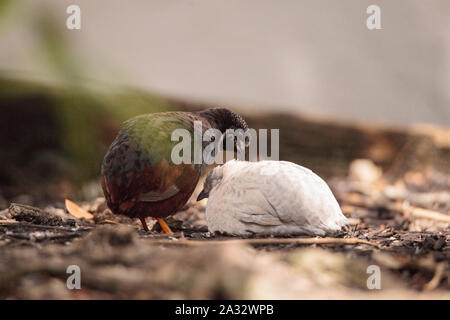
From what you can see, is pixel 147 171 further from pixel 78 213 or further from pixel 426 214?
pixel 426 214

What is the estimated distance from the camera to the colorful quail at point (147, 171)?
1689mm

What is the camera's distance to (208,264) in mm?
1090

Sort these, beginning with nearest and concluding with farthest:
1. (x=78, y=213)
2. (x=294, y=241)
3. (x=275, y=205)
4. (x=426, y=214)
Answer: (x=294, y=241) < (x=275, y=205) < (x=78, y=213) < (x=426, y=214)

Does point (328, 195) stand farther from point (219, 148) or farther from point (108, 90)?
point (108, 90)

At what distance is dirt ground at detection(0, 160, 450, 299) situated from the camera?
3.59 feet

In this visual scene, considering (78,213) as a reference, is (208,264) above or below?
above

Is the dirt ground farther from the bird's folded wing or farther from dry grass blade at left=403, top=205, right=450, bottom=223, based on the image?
dry grass blade at left=403, top=205, right=450, bottom=223

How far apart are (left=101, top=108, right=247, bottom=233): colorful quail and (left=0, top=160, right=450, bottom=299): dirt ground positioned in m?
0.13

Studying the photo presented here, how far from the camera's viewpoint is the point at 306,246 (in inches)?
60.9

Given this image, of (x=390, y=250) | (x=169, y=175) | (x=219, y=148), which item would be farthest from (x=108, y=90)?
(x=390, y=250)

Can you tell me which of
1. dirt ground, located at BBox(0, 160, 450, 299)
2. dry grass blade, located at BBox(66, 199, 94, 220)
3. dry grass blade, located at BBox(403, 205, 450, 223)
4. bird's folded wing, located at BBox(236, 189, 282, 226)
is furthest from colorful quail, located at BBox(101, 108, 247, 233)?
dry grass blade, located at BBox(403, 205, 450, 223)

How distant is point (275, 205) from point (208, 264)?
2.09ft

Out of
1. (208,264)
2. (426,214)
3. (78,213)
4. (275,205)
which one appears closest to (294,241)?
(275,205)

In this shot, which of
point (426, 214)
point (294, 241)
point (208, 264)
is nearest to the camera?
point (208, 264)
